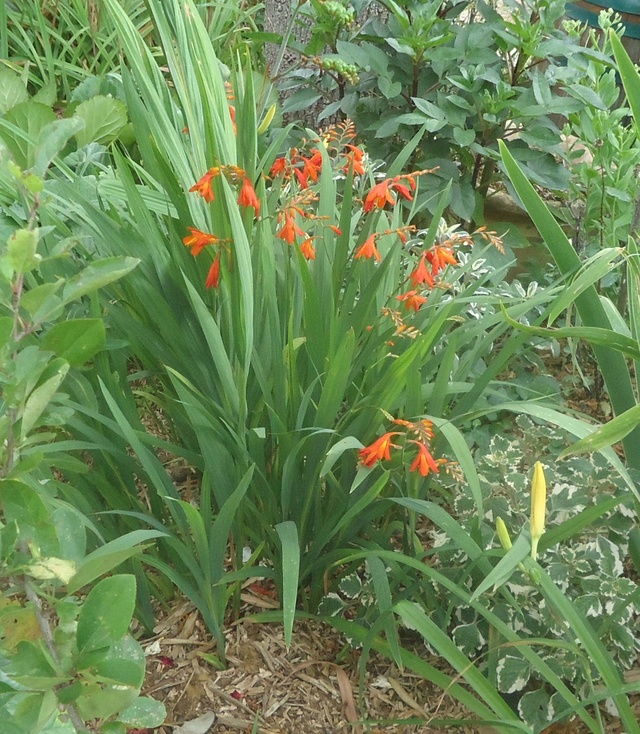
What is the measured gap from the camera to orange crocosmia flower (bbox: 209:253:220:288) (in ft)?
3.41

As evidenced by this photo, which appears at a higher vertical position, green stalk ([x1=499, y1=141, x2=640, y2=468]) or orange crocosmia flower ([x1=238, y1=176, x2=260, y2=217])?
orange crocosmia flower ([x1=238, y1=176, x2=260, y2=217])

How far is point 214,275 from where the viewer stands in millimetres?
1054

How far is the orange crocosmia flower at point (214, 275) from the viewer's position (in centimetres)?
104

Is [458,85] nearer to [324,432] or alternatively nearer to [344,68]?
[344,68]

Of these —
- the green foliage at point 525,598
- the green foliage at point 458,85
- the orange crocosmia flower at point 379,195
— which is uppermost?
the orange crocosmia flower at point 379,195

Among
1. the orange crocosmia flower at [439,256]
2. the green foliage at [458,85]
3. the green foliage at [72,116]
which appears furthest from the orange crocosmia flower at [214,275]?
the green foliage at [458,85]

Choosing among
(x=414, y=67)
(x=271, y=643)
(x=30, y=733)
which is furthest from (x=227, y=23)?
(x=30, y=733)

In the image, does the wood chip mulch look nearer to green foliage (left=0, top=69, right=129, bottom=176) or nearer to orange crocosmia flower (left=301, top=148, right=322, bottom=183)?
orange crocosmia flower (left=301, top=148, right=322, bottom=183)

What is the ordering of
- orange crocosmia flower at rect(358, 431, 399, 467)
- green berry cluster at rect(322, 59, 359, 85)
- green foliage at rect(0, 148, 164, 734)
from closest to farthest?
1. green foliage at rect(0, 148, 164, 734)
2. orange crocosmia flower at rect(358, 431, 399, 467)
3. green berry cluster at rect(322, 59, 359, 85)

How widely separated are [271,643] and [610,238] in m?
1.21

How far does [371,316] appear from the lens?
4.32 feet

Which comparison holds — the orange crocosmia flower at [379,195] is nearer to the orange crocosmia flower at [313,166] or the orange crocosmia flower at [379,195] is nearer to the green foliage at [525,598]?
the orange crocosmia flower at [313,166]

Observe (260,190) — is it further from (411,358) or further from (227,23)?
(227,23)

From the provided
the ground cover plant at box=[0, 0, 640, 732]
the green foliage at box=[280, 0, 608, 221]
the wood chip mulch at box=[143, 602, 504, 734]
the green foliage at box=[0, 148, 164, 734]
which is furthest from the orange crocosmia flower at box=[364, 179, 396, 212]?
the green foliage at box=[280, 0, 608, 221]
